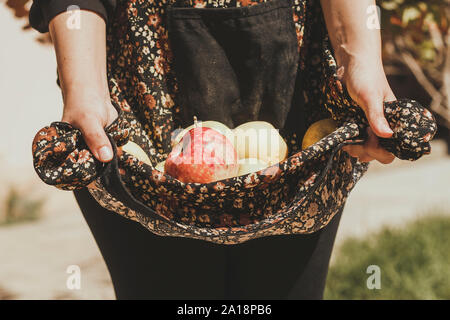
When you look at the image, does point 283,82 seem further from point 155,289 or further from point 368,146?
point 155,289

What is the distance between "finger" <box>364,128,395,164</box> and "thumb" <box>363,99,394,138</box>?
0.05 m

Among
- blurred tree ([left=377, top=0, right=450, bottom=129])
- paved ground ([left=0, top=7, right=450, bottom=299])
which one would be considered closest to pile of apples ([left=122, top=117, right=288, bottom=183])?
paved ground ([left=0, top=7, right=450, bottom=299])

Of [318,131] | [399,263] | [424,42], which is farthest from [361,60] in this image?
[424,42]

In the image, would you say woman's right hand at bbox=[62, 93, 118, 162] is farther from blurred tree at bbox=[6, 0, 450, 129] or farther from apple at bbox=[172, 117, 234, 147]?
blurred tree at bbox=[6, 0, 450, 129]

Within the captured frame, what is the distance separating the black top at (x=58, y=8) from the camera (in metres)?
1.23

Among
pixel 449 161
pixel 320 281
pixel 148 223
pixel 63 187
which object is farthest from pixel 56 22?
pixel 449 161

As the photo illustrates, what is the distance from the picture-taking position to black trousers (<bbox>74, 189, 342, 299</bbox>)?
149cm

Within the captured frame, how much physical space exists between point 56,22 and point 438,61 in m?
5.50

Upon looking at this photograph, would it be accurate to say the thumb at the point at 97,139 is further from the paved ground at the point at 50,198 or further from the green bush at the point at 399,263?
the paved ground at the point at 50,198

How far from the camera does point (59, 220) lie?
5.08m

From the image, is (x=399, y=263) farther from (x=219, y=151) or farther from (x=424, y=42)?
(x=424, y=42)

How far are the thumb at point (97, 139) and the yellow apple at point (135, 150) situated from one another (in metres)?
0.14

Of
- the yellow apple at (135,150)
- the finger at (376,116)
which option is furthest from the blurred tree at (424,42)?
the yellow apple at (135,150)

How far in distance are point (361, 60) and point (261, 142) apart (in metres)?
0.33
